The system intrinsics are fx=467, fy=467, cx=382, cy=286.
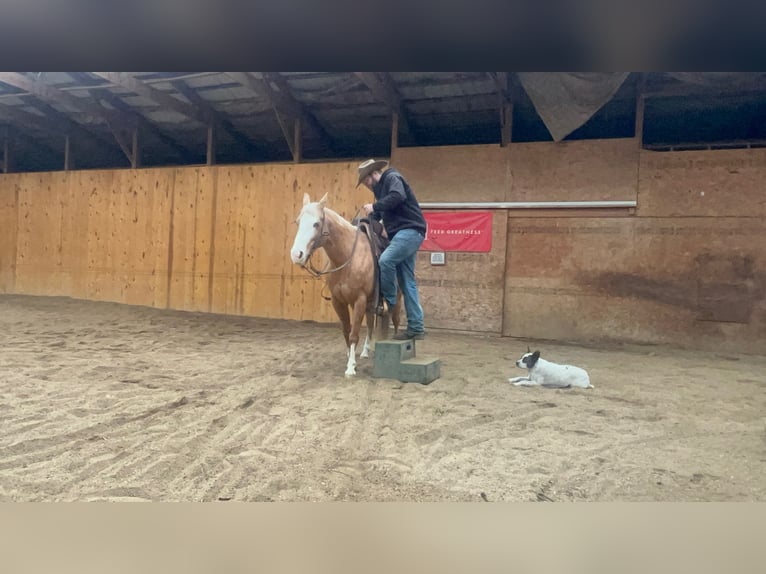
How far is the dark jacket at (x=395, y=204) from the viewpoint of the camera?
3.19 meters

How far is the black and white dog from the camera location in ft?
10.0

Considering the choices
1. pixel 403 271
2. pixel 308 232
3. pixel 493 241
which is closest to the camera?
pixel 308 232

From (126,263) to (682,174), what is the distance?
7.08 metres

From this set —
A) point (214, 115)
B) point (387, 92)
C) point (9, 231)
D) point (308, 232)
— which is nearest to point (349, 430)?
point (308, 232)

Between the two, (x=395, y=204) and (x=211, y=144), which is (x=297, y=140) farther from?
(x=395, y=204)

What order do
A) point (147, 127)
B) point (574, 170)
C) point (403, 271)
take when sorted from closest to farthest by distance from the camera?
point (403, 271) → point (574, 170) → point (147, 127)

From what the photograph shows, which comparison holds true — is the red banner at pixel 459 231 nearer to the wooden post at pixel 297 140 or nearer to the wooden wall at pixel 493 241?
the wooden wall at pixel 493 241

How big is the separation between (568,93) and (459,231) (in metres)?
2.02

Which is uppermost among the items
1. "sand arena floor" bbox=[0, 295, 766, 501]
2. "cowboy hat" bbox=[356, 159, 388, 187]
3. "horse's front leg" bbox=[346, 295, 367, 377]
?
"cowboy hat" bbox=[356, 159, 388, 187]

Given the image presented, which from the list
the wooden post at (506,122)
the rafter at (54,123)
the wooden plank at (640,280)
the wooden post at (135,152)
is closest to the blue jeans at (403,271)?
the wooden plank at (640,280)

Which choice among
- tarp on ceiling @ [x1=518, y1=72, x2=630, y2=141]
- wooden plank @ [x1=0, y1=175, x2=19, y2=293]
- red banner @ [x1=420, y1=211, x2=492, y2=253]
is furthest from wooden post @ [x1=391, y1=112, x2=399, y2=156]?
wooden plank @ [x1=0, y1=175, x2=19, y2=293]

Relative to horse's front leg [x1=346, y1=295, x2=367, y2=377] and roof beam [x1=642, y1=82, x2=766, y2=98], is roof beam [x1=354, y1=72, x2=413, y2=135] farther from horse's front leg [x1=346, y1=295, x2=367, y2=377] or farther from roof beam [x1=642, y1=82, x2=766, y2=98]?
roof beam [x1=642, y1=82, x2=766, y2=98]

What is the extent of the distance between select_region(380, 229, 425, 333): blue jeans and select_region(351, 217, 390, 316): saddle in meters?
0.04

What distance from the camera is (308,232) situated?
9.80 feet
